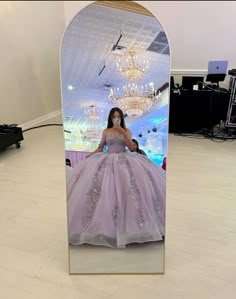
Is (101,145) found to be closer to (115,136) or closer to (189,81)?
(115,136)

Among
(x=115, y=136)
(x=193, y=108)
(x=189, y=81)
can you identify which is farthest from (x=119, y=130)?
(x=189, y=81)

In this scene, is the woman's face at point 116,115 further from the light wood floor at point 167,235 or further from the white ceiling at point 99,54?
the light wood floor at point 167,235

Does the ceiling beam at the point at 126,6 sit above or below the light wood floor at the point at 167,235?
above

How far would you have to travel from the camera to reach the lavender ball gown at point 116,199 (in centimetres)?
171

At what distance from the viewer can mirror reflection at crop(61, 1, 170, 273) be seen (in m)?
1.48

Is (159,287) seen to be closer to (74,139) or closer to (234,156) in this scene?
(74,139)

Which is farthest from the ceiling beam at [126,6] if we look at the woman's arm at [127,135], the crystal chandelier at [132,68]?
the woman's arm at [127,135]

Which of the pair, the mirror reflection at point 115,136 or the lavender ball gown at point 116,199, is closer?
the mirror reflection at point 115,136

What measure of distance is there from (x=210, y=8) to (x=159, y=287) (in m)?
1.50

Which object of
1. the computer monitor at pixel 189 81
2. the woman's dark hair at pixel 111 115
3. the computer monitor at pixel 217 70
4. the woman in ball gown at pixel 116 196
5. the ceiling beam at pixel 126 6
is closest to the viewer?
the ceiling beam at pixel 126 6

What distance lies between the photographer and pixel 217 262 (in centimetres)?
201

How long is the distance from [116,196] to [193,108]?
3681 millimetres

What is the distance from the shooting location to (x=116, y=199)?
5.85 ft

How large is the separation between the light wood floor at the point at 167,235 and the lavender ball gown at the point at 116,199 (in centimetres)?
26
